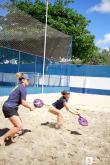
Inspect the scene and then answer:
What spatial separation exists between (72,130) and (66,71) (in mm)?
17858

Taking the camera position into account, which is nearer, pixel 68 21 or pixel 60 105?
pixel 60 105

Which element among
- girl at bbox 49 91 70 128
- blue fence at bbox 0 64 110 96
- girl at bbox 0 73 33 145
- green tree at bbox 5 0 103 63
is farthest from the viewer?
green tree at bbox 5 0 103 63

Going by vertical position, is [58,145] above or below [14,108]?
below

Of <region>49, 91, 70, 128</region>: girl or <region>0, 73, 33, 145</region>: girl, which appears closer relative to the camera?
<region>0, 73, 33, 145</region>: girl

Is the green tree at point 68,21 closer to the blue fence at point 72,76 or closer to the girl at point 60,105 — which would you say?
the blue fence at point 72,76

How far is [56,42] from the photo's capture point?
2347 centimetres

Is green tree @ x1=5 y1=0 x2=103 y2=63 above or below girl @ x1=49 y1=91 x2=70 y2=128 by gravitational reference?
above

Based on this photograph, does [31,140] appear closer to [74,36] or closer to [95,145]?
[95,145]

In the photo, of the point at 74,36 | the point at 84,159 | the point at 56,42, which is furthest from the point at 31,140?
the point at 74,36

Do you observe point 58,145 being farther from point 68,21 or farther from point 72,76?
point 68,21

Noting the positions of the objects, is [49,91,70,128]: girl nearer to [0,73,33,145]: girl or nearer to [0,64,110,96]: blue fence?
[0,73,33,145]: girl

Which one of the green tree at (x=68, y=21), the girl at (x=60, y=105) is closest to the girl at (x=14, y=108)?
the girl at (x=60, y=105)

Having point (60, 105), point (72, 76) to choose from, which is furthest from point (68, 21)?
point (60, 105)

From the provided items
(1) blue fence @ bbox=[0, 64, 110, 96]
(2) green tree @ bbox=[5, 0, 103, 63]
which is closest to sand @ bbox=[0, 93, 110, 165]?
(1) blue fence @ bbox=[0, 64, 110, 96]
